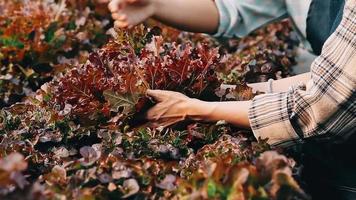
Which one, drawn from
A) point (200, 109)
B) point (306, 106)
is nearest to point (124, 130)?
point (200, 109)

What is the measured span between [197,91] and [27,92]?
0.87 m

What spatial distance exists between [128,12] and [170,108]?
0.58 m

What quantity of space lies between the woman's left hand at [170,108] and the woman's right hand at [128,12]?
1.55ft

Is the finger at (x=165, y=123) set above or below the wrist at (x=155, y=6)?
below

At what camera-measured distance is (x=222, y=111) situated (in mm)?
2156

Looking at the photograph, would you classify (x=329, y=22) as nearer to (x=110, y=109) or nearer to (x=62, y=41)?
(x=110, y=109)

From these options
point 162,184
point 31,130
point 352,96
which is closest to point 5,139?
point 31,130

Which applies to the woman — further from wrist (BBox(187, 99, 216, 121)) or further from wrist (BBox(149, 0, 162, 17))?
wrist (BBox(149, 0, 162, 17))

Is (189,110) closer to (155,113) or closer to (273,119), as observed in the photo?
(155,113)

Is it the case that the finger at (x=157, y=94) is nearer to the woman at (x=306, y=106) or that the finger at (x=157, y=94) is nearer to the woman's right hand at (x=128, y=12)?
the woman at (x=306, y=106)

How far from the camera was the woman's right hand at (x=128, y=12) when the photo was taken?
2562 millimetres

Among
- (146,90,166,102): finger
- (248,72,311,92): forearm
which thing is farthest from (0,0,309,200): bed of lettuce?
(248,72,311,92): forearm

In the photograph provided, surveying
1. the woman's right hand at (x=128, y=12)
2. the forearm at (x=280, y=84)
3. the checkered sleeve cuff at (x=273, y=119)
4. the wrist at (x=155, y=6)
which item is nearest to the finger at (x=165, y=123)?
the checkered sleeve cuff at (x=273, y=119)

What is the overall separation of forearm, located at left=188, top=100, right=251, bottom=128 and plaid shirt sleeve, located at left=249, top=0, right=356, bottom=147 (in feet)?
0.11
